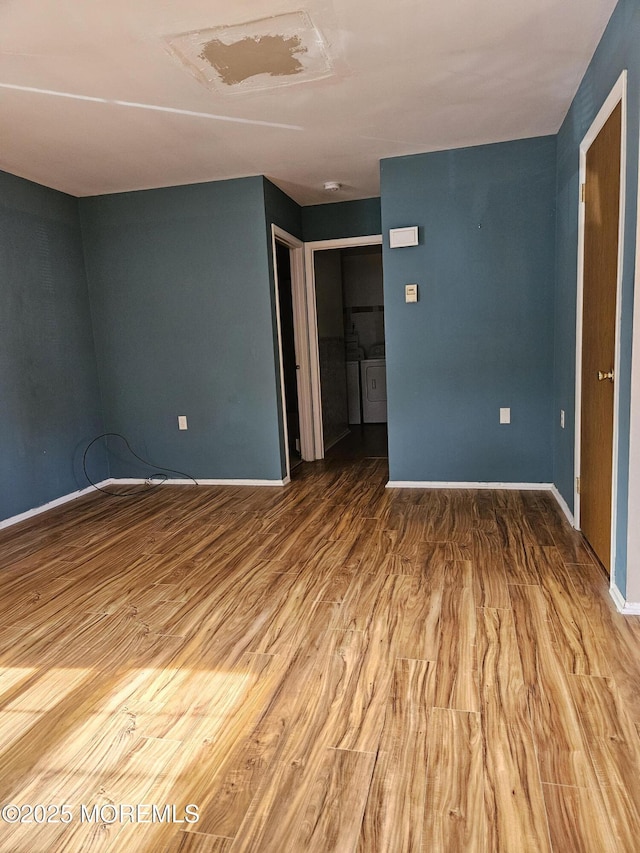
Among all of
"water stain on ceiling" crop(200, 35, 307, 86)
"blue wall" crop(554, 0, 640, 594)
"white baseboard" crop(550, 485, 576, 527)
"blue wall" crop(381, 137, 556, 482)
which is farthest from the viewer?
"blue wall" crop(381, 137, 556, 482)

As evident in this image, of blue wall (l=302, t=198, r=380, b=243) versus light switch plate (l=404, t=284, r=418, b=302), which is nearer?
light switch plate (l=404, t=284, r=418, b=302)

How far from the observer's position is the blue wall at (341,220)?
4812mm

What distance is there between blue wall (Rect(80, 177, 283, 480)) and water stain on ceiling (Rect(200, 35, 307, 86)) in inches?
62.3

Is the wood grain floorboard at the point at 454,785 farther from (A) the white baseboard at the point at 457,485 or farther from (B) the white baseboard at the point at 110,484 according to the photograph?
(B) the white baseboard at the point at 110,484

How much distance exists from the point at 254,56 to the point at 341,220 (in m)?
2.60

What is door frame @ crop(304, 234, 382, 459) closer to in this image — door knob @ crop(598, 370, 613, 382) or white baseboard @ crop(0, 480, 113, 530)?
white baseboard @ crop(0, 480, 113, 530)

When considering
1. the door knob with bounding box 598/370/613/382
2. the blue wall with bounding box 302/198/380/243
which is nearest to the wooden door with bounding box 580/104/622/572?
the door knob with bounding box 598/370/613/382

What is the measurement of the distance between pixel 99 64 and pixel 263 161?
152 cm

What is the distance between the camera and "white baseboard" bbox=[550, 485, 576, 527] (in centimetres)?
307

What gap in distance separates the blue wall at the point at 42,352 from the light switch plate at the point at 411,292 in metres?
2.62

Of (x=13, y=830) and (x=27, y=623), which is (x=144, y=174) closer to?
(x=27, y=623)

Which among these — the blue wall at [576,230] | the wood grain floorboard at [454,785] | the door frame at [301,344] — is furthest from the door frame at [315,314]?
the wood grain floorboard at [454,785]

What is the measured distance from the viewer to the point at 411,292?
383cm

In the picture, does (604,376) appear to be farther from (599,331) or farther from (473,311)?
(473,311)
